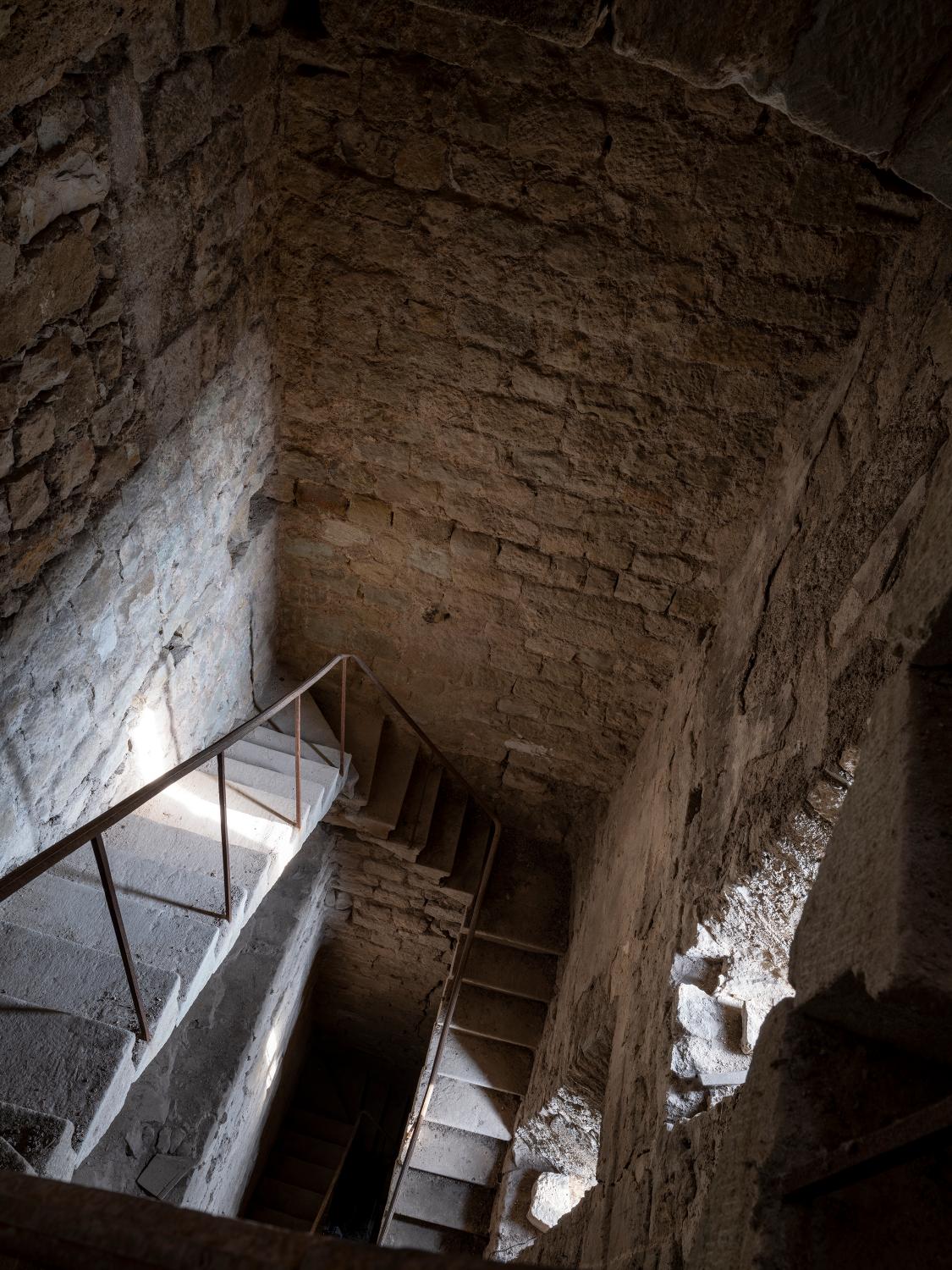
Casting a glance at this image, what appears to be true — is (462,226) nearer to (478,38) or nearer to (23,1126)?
(478,38)

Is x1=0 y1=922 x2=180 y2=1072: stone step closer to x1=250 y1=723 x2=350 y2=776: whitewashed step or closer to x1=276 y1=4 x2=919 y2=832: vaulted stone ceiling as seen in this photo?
x1=250 y1=723 x2=350 y2=776: whitewashed step

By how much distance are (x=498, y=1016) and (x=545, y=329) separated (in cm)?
364

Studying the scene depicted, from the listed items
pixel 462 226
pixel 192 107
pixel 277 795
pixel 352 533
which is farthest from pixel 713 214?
pixel 277 795

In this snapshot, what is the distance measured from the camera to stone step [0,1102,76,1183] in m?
2.10

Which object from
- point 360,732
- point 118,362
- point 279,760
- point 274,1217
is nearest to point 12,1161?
point 118,362

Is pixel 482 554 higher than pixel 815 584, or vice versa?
pixel 482 554

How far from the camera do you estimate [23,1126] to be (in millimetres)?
2152

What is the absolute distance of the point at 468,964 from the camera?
186 inches

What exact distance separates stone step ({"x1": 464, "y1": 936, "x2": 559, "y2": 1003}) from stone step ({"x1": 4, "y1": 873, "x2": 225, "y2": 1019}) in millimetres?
2109

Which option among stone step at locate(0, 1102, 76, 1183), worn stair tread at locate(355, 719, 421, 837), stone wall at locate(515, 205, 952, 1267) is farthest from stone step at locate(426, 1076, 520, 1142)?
stone step at locate(0, 1102, 76, 1183)

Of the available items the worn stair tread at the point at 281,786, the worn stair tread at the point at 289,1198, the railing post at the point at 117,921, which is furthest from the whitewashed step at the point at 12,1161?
the worn stair tread at the point at 289,1198

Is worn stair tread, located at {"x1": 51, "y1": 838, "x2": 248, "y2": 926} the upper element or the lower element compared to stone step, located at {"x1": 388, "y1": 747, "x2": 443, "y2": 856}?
lower

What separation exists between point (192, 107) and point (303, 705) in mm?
3053

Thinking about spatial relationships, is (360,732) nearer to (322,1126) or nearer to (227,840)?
(227,840)
